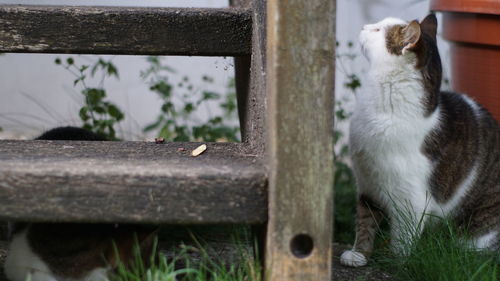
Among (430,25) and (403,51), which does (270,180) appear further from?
(430,25)

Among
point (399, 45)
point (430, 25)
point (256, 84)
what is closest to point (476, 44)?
point (430, 25)

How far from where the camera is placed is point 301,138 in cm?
159

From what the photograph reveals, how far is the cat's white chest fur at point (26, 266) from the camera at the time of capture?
1.94m

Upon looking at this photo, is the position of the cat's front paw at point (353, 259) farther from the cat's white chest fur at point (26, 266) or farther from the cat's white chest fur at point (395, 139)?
the cat's white chest fur at point (26, 266)

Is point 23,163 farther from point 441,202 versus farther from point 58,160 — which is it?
point 441,202

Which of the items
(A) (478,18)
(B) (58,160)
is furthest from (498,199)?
(B) (58,160)

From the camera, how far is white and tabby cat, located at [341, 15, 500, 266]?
2.34 meters

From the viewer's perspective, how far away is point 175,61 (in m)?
4.47

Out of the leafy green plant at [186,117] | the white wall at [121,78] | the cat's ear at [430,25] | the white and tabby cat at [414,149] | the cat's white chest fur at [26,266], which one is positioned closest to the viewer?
the cat's white chest fur at [26,266]

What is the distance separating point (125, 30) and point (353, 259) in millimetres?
1076

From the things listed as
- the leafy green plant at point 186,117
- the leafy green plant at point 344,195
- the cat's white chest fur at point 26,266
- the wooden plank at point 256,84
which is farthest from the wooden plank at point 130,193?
the leafy green plant at point 344,195

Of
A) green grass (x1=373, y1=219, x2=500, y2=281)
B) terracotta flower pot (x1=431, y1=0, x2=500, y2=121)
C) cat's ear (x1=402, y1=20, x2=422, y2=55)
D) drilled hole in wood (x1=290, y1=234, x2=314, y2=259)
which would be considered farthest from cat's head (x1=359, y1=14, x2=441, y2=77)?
drilled hole in wood (x1=290, y1=234, x2=314, y2=259)

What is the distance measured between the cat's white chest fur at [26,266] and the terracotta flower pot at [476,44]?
172cm

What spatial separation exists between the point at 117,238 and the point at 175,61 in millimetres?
2619
